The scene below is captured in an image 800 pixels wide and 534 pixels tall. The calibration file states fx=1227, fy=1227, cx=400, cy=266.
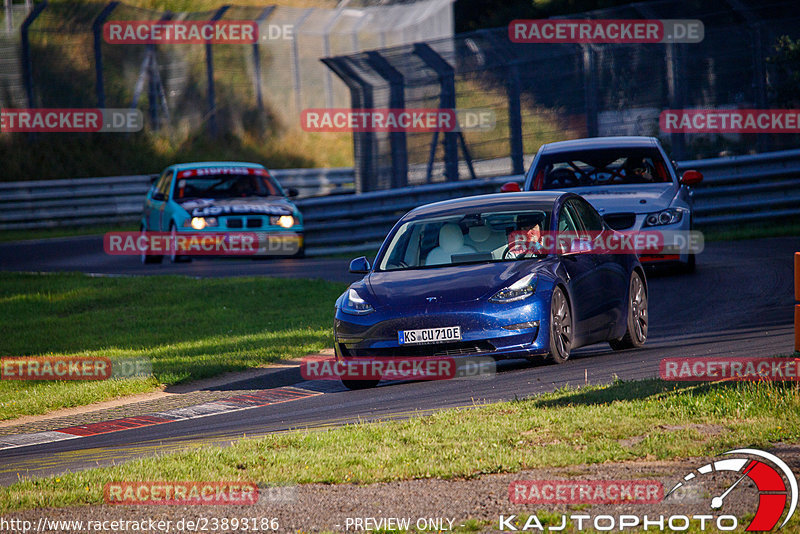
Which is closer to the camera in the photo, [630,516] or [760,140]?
[630,516]

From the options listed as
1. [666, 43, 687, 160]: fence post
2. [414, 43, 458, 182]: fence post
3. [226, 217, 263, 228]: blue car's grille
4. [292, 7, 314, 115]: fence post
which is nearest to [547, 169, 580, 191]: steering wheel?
[666, 43, 687, 160]: fence post

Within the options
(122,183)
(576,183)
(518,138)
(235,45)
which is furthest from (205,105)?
(576,183)

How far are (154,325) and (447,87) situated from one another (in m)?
8.83

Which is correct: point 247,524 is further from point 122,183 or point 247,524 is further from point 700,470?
point 122,183

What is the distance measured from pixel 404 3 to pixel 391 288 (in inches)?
1278

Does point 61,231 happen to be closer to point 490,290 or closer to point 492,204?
point 492,204

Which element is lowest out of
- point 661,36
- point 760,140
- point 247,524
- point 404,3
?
point 247,524

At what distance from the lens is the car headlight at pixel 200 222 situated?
1961 cm

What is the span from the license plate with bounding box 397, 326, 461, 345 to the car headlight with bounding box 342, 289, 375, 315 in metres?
0.41

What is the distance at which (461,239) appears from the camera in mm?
10148

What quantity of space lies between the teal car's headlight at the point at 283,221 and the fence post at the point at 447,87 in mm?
3178

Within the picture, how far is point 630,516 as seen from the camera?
5180mm

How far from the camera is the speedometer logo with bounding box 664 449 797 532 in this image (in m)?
5.05

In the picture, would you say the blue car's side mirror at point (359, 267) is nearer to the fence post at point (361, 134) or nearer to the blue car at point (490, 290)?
the blue car at point (490, 290)
